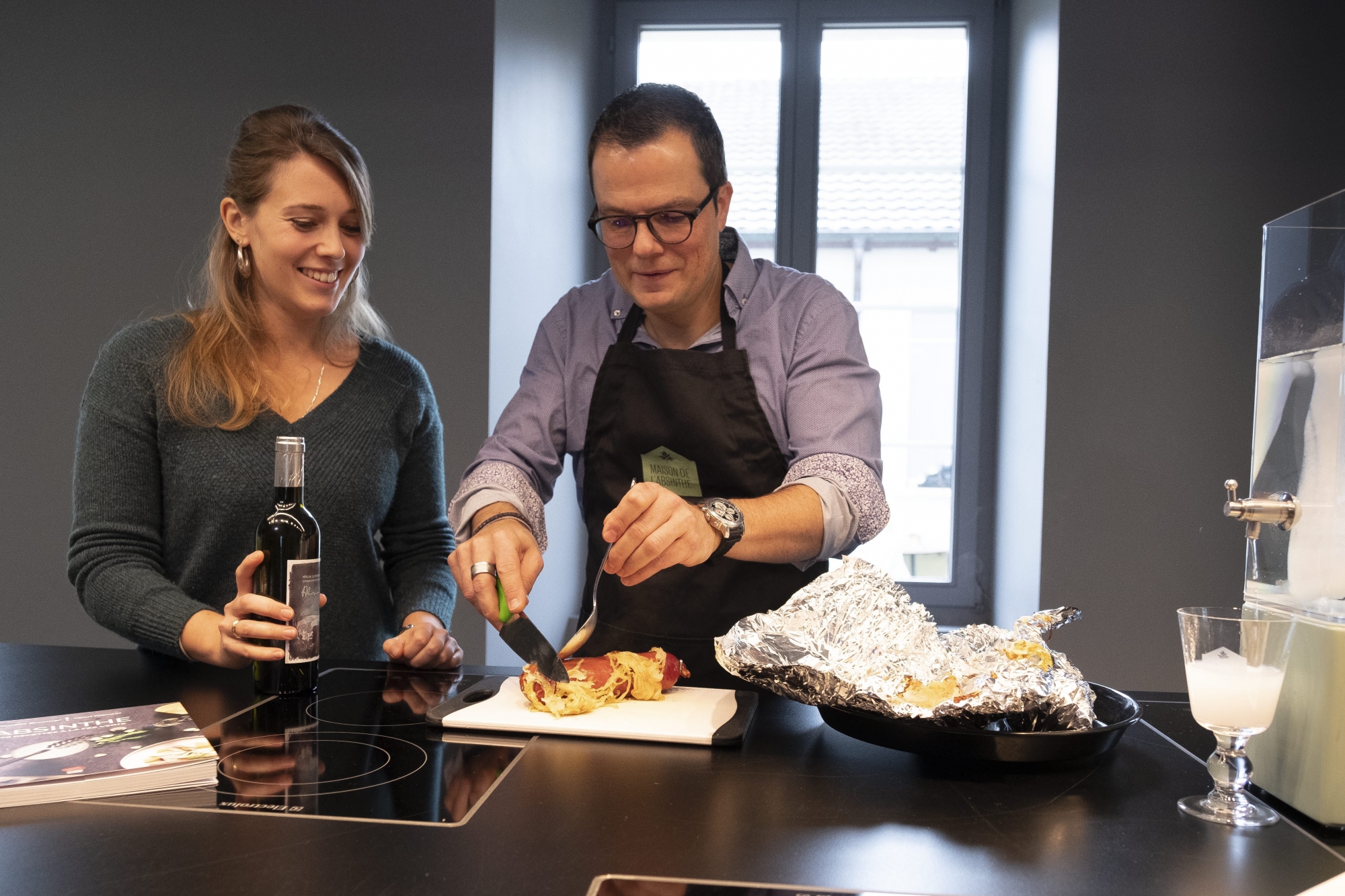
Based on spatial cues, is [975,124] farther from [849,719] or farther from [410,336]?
[849,719]

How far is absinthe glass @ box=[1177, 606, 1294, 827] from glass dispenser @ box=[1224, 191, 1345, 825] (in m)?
0.04

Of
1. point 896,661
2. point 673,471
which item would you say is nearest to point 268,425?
point 673,471

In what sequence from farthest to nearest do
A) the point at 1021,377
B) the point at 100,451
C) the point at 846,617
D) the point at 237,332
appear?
the point at 1021,377 → the point at 237,332 → the point at 100,451 → the point at 846,617

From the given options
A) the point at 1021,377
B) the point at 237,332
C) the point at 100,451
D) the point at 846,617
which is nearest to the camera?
the point at 846,617

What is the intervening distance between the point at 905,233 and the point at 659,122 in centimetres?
228

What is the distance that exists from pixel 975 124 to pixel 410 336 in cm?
210

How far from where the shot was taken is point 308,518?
1230 mm

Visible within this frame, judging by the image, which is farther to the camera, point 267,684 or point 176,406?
point 176,406

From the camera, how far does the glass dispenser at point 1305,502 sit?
0.90 m

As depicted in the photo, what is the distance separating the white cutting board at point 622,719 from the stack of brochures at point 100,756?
26cm

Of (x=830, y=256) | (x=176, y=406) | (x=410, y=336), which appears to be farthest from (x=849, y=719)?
(x=830, y=256)

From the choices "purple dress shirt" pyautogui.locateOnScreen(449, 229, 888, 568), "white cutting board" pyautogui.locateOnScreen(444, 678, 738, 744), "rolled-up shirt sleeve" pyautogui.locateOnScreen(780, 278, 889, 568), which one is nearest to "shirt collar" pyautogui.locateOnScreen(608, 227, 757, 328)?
"purple dress shirt" pyautogui.locateOnScreen(449, 229, 888, 568)

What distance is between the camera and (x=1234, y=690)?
883 mm

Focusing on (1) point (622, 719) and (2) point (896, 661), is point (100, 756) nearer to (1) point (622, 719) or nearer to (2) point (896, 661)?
(1) point (622, 719)
